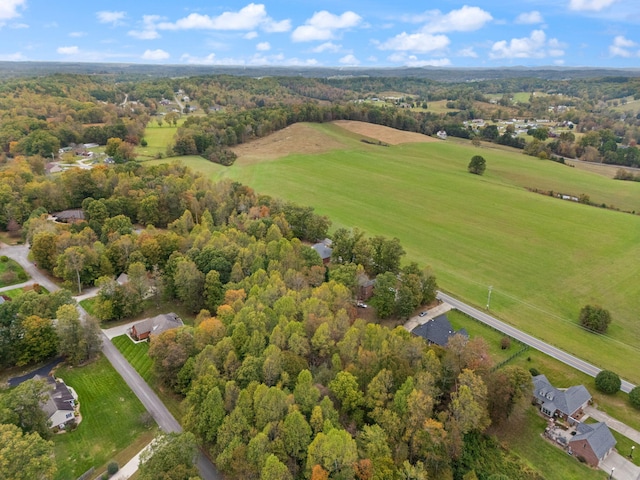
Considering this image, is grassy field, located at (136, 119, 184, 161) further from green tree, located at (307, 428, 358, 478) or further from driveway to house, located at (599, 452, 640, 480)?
driveway to house, located at (599, 452, 640, 480)

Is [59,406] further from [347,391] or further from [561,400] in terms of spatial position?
[561,400]

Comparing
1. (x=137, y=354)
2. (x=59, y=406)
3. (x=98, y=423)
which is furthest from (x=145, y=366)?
(x=59, y=406)

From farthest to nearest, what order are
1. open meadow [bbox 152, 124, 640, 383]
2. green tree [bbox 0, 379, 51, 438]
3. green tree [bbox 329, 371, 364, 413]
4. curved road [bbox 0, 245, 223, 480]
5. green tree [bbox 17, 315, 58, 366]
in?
open meadow [bbox 152, 124, 640, 383], green tree [bbox 17, 315, 58, 366], green tree [bbox 329, 371, 364, 413], curved road [bbox 0, 245, 223, 480], green tree [bbox 0, 379, 51, 438]

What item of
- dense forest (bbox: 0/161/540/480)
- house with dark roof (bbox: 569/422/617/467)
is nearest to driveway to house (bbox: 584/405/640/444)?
house with dark roof (bbox: 569/422/617/467)

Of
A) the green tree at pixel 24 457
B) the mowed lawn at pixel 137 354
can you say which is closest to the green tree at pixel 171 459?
the green tree at pixel 24 457

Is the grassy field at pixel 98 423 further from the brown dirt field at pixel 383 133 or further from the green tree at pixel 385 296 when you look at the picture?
the brown dirt field at pixel 383 133

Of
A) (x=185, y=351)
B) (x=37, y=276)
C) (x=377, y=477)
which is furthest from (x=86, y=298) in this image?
(x=377, y=477)
